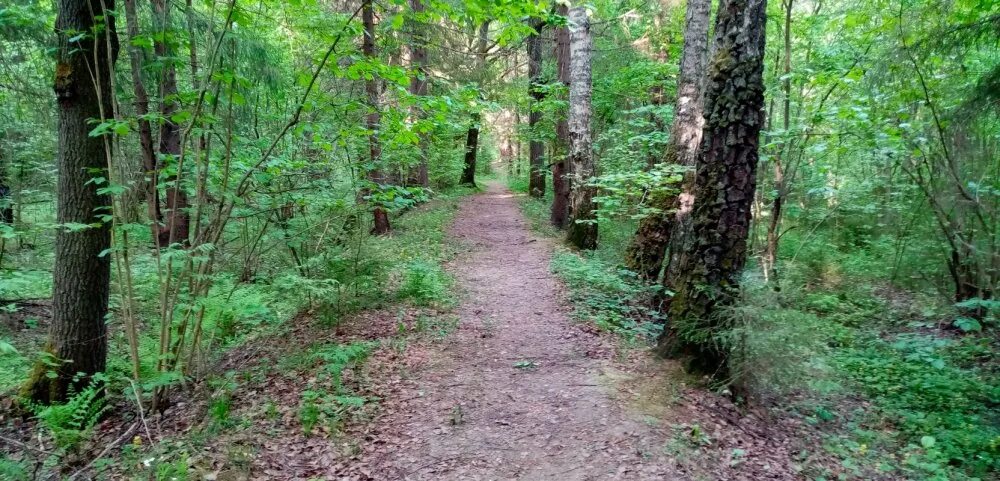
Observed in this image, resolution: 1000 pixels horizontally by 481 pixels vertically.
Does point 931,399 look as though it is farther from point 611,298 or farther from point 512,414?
point 512,414

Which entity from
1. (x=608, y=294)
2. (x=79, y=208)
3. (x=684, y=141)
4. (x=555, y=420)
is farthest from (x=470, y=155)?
(x=555, y=420)

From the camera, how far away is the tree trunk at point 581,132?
1036cm

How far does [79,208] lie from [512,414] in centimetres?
453

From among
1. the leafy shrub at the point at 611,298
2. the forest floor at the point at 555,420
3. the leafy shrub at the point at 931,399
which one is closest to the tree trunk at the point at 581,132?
the leafy shrub at the point at 611,298

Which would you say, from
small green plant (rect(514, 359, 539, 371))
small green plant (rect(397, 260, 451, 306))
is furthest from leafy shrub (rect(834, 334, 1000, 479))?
small green plant (rect(397, 260, 451, 306))

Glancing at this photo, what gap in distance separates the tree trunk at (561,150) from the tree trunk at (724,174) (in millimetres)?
7695

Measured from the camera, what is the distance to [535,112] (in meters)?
16.9

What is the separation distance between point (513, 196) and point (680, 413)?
18.2 metres

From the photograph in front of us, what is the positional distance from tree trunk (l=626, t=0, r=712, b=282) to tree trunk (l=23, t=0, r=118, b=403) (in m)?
7.07

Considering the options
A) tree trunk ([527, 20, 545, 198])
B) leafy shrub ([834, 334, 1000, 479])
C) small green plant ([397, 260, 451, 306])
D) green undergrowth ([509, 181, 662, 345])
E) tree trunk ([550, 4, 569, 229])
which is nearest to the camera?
leafy shrub ([834, 334, 1000, 479])

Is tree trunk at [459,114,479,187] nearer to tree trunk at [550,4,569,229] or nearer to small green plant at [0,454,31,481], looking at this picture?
tree trunk at [550,4,569,229]

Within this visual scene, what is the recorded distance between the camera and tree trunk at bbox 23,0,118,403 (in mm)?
4598

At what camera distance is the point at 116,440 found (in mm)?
4230

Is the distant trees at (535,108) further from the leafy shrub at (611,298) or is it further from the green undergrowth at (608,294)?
the leafy shrub at (611,298)
